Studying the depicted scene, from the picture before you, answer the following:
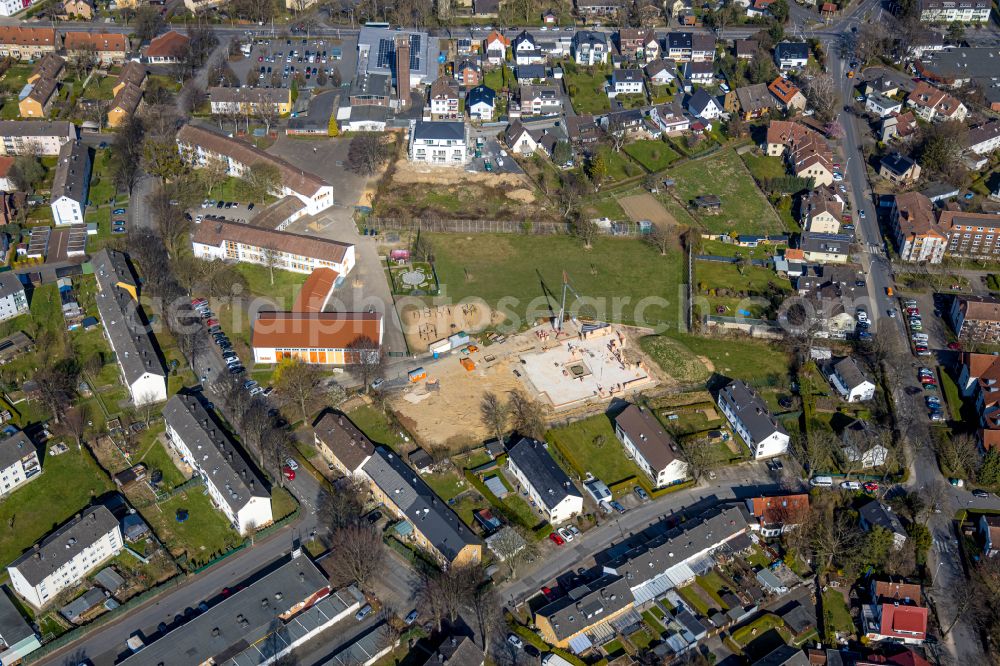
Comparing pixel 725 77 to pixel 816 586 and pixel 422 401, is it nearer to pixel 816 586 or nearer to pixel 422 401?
pixel 422 401

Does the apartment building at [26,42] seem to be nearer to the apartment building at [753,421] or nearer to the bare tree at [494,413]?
the bare tree at [494,413]

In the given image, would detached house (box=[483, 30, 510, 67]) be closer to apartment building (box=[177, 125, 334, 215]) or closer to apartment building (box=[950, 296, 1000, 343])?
apartment building (box=[177, 125, 334, 215])

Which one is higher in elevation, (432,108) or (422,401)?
(432,108)

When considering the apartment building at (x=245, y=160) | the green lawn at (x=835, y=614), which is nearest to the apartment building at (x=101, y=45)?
the apartment building at (x=245, y=160)

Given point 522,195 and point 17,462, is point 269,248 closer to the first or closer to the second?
point 522,195

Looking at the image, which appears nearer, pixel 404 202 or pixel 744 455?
pixel 744 455

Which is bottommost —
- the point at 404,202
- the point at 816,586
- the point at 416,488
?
the point at 816,586

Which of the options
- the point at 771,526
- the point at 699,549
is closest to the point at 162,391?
the point at 699,549

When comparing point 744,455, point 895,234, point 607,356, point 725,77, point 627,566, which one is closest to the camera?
point 627,566
